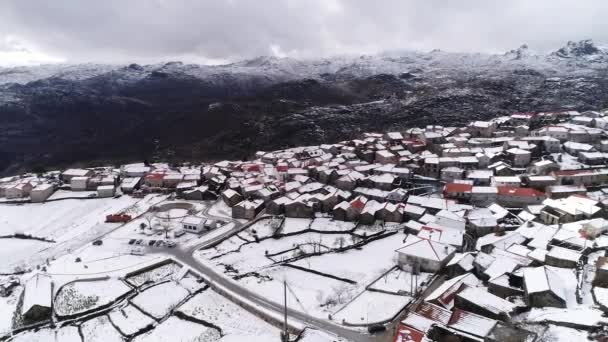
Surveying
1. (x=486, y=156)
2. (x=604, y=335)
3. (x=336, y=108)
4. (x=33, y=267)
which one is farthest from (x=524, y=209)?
(x=336, y=108)

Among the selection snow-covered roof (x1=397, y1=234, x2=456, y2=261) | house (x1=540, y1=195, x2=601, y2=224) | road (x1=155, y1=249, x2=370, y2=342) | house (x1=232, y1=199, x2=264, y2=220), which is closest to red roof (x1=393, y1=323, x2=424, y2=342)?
road (x1=155, y1=249, x2=370, y2=342)

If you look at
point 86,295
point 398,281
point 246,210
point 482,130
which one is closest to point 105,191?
point 246,210

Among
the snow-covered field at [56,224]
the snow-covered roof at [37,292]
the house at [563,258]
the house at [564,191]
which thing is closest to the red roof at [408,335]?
the house at [563,258]

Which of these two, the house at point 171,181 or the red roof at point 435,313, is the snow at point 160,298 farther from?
the house at point 171,181

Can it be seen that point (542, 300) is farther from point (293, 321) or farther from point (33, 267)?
point (33, 267)

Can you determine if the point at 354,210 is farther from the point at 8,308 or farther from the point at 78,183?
the point at 78,183

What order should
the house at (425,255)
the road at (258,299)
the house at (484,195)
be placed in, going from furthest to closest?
the house at (484,195) < the house at (425,255) < the road at (258,299)
